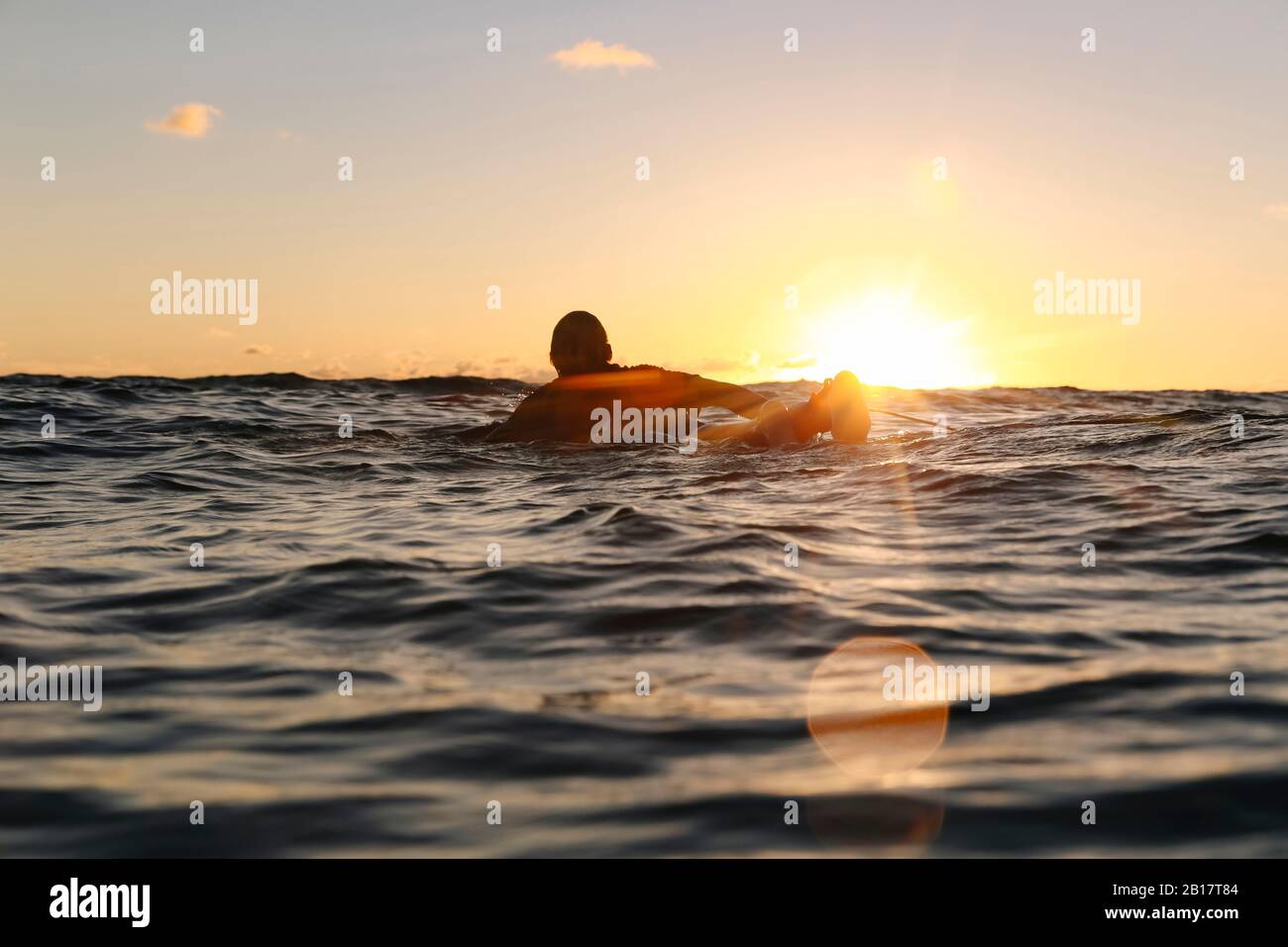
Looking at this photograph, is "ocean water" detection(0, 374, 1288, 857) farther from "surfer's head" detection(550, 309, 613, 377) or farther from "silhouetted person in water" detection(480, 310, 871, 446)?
"surfer's head" detection(550, 309, 613, 377)

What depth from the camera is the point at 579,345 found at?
1255cm

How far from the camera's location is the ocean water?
11.5 ft

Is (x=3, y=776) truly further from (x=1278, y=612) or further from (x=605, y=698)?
(x=1278, y=612)

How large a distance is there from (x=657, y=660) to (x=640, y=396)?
24.6 feet

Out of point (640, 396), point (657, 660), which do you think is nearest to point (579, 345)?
point (640, 396)

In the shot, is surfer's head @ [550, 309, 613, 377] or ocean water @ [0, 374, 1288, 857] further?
surfer's head @ [550, 309, 613, 377]

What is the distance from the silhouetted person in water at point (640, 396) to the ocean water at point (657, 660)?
1.36 metres

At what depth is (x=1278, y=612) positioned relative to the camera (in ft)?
19.2

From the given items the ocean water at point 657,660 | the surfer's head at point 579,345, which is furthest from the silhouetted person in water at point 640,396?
the ocean water at point 657,660

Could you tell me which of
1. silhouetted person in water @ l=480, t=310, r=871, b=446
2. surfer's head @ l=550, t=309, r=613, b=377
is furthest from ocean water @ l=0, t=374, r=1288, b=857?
surfer's head @ l=550, t=309, r=613, b=377

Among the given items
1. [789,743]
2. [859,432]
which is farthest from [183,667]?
[859,432]

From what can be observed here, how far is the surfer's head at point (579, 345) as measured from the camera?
12.5 meters

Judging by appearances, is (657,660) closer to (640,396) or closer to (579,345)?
(640,396)

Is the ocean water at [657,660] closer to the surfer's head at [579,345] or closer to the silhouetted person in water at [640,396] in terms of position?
the silhouetted person in water at [640,396]
